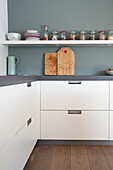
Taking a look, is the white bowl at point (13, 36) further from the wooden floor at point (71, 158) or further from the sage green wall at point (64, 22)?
the wooden floor at point (71, 158)

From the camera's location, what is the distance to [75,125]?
2.56 meters

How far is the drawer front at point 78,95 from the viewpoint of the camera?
8.30 feet

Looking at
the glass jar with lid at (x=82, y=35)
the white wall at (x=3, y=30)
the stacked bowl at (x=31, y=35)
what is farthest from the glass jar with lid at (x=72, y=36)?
the white wall at (x=3, y=30)

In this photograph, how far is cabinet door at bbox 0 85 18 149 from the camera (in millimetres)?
1179

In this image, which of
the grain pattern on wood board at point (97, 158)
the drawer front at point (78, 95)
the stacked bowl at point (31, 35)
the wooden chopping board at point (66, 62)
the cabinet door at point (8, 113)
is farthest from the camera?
the wooden chopping board at point (66, 62)

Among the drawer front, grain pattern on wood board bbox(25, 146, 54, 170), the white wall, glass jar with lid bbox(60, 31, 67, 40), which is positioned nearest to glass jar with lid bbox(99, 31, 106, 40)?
glass jar with lid bbox(60, 31, 67, 40)

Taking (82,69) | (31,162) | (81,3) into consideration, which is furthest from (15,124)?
(81,3)

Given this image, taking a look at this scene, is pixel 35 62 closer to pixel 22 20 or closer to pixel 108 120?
pixel 22 20

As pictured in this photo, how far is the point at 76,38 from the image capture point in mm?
3148

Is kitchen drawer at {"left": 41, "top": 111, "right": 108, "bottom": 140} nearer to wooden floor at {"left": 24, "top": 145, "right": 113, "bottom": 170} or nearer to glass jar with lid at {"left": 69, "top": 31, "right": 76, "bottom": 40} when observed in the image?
wooden floor at {"left": 24, "top": 145, "right": 113, "bottom": 170}

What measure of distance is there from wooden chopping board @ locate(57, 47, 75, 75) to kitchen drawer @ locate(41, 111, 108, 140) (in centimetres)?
76

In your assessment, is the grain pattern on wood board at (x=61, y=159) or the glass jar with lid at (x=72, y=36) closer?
the grain pattern on wood board at (x=61, y=159)

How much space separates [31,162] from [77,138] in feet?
2.38

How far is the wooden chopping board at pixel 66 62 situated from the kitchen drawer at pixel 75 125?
30.0 inches
